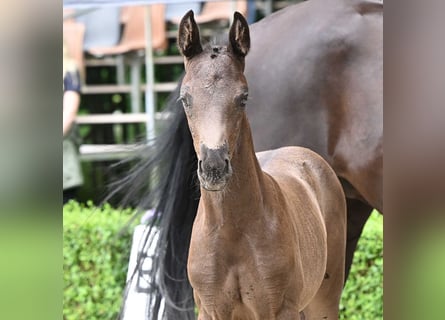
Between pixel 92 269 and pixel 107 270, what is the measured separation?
0.14m

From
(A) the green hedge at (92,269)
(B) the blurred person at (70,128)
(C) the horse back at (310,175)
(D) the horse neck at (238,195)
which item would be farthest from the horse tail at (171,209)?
(B) the blurred person at (70,128)

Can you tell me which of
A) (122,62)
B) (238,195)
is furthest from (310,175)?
(122,62)

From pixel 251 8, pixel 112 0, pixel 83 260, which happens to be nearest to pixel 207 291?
pixel 112 0

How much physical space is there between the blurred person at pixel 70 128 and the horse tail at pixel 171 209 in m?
1.26

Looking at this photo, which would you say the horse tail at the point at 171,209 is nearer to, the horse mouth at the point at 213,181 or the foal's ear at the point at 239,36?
the foal's ear at the point at 239,36

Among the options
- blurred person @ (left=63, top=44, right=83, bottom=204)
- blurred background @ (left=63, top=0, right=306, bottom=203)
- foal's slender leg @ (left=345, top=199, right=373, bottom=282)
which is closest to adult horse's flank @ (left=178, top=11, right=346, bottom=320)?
foal's slender leg @ (left=345, top=199, right=373, bottom=282)

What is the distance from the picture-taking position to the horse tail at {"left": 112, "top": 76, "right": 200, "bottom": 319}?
2.61 m

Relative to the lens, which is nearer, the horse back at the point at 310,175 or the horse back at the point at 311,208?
the horse back at the point at 311,208

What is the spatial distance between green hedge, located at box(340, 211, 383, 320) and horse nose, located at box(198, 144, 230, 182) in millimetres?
2292

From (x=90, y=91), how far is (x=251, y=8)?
1.75 m

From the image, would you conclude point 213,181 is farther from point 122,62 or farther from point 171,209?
point 122,62

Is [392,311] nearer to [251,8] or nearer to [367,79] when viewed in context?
[367,79]

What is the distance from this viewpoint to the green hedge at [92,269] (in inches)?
146

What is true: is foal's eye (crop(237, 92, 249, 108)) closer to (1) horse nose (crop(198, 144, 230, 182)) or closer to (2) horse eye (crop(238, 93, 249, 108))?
(2) horse eye (crop(238, 93, 249, 108))
